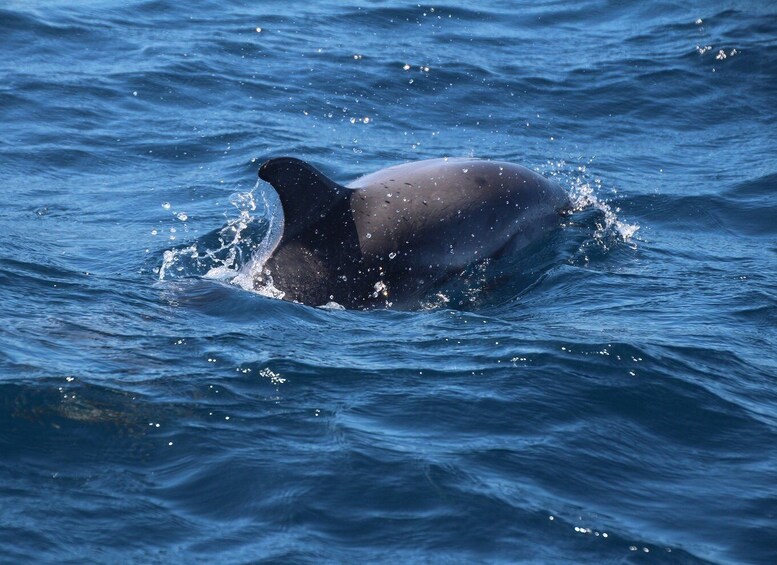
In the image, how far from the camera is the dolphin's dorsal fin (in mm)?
10297

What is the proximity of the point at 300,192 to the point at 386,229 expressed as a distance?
2.79ft

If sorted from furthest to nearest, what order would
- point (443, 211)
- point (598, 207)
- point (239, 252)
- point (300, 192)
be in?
point (598, 207), point (239, 252), point (443, 211), point (300, 192)

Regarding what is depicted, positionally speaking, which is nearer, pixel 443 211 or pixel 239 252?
pixel 443 211

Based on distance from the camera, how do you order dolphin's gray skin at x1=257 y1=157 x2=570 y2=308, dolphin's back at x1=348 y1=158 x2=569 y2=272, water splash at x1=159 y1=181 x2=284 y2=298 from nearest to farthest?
dolphin's gray skin at x1=257 y1=157 x2=570 y2=308 < water splash at x1=159 y1=181 x2=284 y2=298 < dolphin's back at x1=348 y1=158 x2=569 y2=272

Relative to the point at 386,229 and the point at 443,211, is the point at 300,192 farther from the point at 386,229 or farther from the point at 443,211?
the point at 443,211

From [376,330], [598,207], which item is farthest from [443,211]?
[598,207]

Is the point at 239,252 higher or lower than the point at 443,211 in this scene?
lower

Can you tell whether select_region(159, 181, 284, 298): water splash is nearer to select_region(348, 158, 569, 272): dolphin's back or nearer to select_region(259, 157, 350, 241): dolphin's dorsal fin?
select_region(259, 157, 350, 241): dolphin's dorsal fin

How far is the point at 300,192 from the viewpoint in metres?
10.5

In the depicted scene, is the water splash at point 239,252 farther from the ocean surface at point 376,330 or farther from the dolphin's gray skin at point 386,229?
the dolphin's gray skin at point 386,229

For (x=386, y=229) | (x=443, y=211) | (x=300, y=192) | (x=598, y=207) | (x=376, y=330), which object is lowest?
(x=376, y=330)

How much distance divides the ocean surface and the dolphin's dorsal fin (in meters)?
0.77

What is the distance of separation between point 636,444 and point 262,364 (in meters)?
2.63

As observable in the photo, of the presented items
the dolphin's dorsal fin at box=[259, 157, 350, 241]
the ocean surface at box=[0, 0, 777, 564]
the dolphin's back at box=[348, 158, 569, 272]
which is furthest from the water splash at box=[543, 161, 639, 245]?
the dolphin's dorsal fin at box=[259, 157, 350, 241]
